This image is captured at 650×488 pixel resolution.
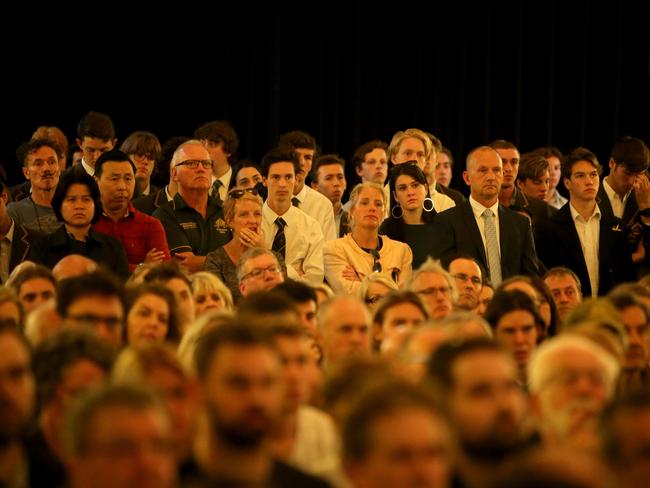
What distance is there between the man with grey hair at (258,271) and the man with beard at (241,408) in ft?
9.15

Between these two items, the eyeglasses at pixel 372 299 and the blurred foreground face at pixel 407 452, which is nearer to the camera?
the blurred foreground face at pixel 407 452

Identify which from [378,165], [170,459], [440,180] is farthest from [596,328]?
[440,180]

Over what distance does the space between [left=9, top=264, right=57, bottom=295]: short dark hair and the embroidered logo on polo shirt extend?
1.77 meters

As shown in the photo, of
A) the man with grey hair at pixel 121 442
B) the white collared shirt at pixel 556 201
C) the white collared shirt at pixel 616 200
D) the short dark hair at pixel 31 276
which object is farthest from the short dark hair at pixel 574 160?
the man with grey hair at pixel 121 442

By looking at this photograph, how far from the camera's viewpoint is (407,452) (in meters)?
2.86

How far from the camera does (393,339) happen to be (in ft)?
17.0

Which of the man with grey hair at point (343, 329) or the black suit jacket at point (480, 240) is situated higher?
the black suit jacket at point (480, 240)

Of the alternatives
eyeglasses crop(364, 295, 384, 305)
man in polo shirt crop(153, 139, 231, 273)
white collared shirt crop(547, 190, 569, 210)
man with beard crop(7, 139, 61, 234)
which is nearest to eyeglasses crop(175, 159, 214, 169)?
man in polo shirt crop(153, 139, 231, 273)

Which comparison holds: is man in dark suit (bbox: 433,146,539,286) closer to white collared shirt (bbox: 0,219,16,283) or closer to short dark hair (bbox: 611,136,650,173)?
short dark hair (bbox: 611,136,650,173)

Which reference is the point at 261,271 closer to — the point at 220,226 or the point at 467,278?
the point at 467,278

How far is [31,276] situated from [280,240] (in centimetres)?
212

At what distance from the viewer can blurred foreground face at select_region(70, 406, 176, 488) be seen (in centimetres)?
280

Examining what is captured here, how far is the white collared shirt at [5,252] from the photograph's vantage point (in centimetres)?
669

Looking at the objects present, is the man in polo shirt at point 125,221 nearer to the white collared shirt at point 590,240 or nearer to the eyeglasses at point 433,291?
the eyeglasses at point 433,291
